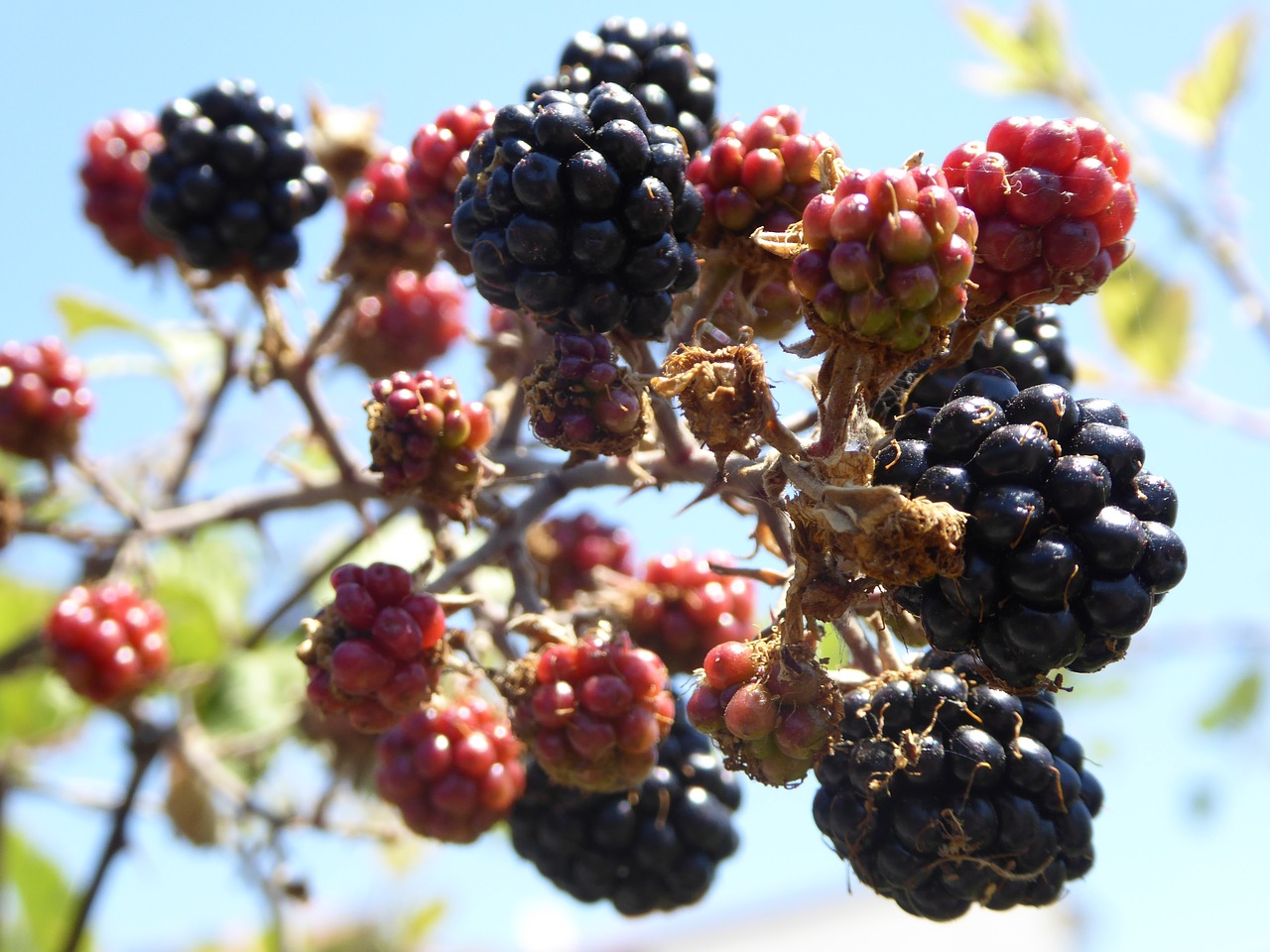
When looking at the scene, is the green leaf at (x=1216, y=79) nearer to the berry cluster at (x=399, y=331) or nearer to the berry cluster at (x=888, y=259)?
the berry cluster at (x=399, y=331)

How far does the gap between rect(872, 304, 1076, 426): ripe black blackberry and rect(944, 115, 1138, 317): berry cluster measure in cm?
9

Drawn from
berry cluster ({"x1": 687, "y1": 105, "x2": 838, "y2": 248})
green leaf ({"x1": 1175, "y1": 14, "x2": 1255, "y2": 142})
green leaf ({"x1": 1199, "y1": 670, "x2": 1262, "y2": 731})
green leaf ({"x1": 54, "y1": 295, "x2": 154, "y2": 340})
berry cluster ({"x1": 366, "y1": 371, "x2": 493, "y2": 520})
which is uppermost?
green leaf ({"x1": 1175, "y1": 14, "x2": 1255, "y2": 142})

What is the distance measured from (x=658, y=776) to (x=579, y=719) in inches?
21.6

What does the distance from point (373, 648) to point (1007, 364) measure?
129 cm

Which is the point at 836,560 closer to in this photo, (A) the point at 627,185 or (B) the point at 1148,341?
(A) the point at 627,185

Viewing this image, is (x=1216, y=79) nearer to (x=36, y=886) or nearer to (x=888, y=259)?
(x=888, y=259)

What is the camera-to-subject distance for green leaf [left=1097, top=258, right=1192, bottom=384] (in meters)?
4.83

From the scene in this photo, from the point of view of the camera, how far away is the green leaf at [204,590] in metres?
4.17

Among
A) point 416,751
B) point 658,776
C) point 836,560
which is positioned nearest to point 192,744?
point 416,751

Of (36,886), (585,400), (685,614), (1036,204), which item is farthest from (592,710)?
(36,886)

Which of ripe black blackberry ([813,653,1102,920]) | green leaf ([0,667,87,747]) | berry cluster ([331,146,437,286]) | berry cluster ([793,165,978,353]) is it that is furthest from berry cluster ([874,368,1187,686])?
green leaf ([0,667,87,747])

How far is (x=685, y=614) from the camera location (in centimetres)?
300

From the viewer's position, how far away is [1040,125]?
2.01m

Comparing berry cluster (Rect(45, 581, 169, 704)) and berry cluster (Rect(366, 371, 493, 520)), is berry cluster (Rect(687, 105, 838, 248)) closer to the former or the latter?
berry cluster (Rect(366, 371, 493, 520))
